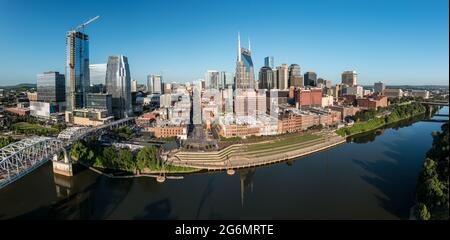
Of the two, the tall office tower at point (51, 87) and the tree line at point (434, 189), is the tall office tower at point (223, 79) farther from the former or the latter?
the tree line at point (434, 189)

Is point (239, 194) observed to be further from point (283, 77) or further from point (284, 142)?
point (283, 77)

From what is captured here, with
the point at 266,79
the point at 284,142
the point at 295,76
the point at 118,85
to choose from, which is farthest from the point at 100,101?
the point at 295,76

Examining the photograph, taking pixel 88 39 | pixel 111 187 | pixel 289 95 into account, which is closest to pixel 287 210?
pixel 111 187

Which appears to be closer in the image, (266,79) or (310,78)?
(266,79)

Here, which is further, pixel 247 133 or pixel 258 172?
pixel 247 133

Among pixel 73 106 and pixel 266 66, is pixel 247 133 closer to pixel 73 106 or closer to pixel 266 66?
pixel 73 106

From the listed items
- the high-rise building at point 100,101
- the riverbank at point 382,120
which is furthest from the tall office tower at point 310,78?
the high-rise building at point 100,101
